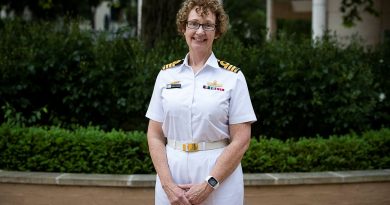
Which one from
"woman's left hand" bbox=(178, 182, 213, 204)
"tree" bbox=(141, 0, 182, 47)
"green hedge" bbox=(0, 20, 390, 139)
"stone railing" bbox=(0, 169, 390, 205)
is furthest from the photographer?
"tree" bbox=(141, 0, 182, 47)

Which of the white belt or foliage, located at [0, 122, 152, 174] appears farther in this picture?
foliage, located at [0, 122, 152, 174]

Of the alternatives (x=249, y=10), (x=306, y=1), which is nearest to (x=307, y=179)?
(x=306, y=1)

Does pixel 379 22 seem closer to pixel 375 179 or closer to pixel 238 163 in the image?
pixel 375 179

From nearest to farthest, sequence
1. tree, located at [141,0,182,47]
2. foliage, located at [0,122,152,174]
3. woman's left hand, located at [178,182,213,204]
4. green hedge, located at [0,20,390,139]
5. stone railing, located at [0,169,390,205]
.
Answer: woman's left hand, located at [178,182,213,204] < stone railing, located at [0,169,390,205] < foliage, located at [0,122,152,174] < green hedge, located at [0,20,390,139] < tree, located at [141,0,182,47]

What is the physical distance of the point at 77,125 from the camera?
5.93m

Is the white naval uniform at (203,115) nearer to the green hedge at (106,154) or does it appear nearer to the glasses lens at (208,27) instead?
the glasses lens at (208,27)

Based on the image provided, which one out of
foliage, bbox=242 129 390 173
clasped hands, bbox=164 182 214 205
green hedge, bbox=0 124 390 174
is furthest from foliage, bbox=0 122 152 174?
clasped hands, bbox=164 182 214 205

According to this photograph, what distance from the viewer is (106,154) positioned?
5.25 metres

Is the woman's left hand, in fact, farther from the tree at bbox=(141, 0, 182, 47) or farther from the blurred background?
the tree at bbox=(141, 0, 182, 47)

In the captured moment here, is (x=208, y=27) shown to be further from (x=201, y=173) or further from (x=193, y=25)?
(x=201, y=173)

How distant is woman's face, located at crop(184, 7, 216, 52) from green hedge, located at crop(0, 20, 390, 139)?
3.07 metres

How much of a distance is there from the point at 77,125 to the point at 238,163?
3.25m

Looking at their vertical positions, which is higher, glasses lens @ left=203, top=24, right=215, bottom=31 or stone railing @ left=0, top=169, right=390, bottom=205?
glasses lens @ left=203, top=24, right=215, bottom=31

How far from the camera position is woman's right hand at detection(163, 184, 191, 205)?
9.58 ft
